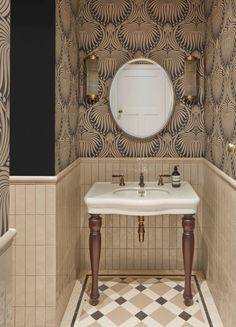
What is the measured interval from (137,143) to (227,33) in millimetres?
1235

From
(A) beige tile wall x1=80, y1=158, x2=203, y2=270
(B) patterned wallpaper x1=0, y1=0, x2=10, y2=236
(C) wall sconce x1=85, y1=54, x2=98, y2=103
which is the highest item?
(C) wall sconce x1=85, y1=54, x2=98, y2=103

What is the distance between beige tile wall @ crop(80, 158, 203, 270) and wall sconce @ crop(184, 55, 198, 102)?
0.56 m

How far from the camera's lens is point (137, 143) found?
10.5 ft

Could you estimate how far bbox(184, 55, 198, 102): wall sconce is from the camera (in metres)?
3.11

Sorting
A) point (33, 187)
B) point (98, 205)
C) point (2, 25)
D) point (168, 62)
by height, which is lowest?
point (98, 205)

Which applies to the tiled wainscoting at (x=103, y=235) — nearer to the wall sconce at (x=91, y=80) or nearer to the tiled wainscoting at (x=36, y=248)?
the tiled wainscoting at (x=36, y=248)

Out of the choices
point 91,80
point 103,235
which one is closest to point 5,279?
point 103,235

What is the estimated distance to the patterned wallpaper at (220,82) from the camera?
216 centimetres

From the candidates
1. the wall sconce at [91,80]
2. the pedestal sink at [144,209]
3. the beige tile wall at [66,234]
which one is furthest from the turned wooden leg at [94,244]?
the wall sconce at [91,80]

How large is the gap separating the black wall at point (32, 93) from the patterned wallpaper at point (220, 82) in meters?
1.06

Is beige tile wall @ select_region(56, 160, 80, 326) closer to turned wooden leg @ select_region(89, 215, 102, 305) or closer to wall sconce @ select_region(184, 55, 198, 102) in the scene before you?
turned wooden leg @ select_region(89, 215, 102, 305)

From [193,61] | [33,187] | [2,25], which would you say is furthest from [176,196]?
[2,25]

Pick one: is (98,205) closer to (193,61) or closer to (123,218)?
(123,218)

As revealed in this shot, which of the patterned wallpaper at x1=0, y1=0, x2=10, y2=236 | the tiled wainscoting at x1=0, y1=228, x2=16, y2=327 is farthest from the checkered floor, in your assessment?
the patterned wallpaper at x1=0, y1=0, x2=10, y2=236
